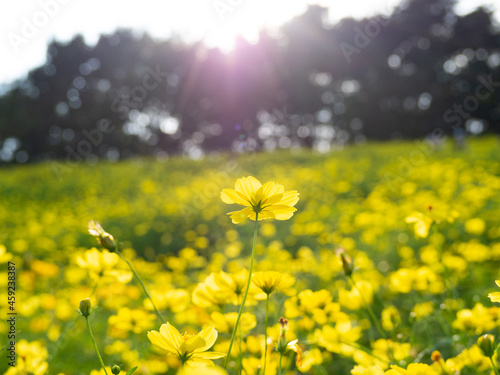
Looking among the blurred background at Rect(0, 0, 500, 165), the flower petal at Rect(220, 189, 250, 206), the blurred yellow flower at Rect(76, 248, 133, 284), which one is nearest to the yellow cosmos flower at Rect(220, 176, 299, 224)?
the flower petal at Rect(220, 189, 250, 206)

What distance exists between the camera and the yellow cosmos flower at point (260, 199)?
613mm

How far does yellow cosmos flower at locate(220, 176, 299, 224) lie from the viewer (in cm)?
61

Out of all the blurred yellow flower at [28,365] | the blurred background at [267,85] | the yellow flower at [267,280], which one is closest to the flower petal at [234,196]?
the yellow flower at [267,280]

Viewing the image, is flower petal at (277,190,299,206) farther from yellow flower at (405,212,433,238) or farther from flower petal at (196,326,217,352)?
yellow flower at (405,212,433,238)

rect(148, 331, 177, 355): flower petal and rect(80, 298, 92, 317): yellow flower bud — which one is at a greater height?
rect(148, 331, 177, 355): flower petal

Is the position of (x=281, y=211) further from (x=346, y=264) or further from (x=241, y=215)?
(x=346, y=264)

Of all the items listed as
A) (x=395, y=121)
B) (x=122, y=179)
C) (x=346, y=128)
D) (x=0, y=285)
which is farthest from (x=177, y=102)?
(x=0, y=285)

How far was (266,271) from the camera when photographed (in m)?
0.69

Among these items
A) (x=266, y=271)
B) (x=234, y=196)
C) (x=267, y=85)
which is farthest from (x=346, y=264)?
(x=267, y=85)

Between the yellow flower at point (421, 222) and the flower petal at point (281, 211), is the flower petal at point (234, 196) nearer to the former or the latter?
the flower petal at point (281, 211)

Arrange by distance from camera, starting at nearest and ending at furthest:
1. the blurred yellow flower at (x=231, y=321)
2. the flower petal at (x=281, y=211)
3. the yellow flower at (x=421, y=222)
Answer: the flower petal at (x=281, y=211), the blurred yellow flower at (x=231, y=321), the yellow flower at (x=421, y=222)

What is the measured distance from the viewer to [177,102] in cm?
1930

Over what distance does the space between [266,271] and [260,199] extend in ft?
0.46

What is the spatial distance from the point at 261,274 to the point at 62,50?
2202 centimetres
